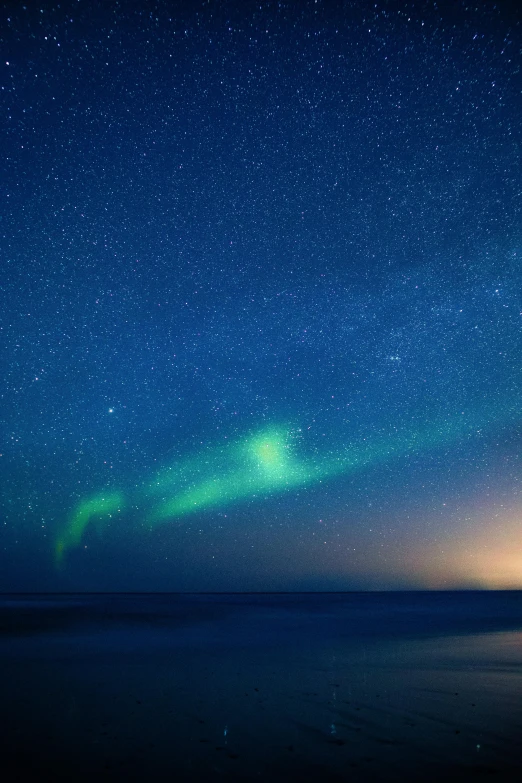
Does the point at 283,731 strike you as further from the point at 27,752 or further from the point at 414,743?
the point at 27,752

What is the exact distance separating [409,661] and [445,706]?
4626mm

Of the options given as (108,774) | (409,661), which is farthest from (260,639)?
(108,774)

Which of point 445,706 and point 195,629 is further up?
point 445,706

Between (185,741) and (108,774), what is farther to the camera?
(185,741)

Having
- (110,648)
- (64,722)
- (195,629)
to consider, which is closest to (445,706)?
(64,722)

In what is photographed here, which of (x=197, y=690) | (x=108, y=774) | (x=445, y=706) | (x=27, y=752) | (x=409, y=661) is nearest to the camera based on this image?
(x=108, y=774)

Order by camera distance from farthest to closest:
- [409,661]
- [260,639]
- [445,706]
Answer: [260,639]
[409,661]
[445,706]

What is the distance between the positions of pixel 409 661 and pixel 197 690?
220 inches

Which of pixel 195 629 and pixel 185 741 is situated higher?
pixel 185 741

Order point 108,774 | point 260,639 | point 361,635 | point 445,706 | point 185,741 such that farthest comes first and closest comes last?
point 361,635 < point 260,639 < point 445,706 < point 185,741 < point 108,774

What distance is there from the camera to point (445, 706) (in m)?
6.98

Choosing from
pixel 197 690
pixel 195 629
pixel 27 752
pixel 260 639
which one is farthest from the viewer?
pixel 195 629

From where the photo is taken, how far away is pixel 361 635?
1762cm

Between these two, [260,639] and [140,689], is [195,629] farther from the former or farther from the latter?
[140,689]
